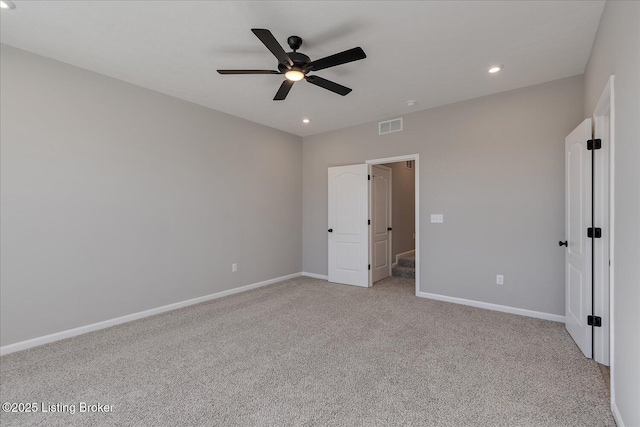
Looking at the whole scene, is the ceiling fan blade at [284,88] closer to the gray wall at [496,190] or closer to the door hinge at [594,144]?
the gray wall at [496,190]

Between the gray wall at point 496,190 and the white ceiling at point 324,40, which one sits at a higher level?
the white ceiling at point 324,40

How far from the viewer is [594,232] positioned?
243 centimetres

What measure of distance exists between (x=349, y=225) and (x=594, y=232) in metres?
3.31

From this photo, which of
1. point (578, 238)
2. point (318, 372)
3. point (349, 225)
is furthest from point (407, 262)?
point (318, 372)

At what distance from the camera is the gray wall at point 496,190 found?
3430 mm

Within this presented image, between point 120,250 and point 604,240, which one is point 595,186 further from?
point 120,250

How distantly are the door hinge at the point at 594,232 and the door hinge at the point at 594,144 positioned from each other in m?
0.70

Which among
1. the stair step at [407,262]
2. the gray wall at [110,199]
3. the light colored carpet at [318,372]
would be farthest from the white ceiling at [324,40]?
the stair step at [407,262]

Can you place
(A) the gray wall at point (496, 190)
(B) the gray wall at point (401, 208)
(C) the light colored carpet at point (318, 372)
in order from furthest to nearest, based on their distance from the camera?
(B) the gray wall at point (401, 208)
(A) the gray wall at point (496, 190)
(C) the light colored carpet at point (318, 372)

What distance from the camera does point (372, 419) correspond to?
70.6 inches

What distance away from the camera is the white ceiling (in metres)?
2.25

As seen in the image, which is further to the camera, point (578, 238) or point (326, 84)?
point (326, 84)

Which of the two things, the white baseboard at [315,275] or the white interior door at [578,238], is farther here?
the white baseboard at [315,275]

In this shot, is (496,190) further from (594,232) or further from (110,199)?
(110,199)
